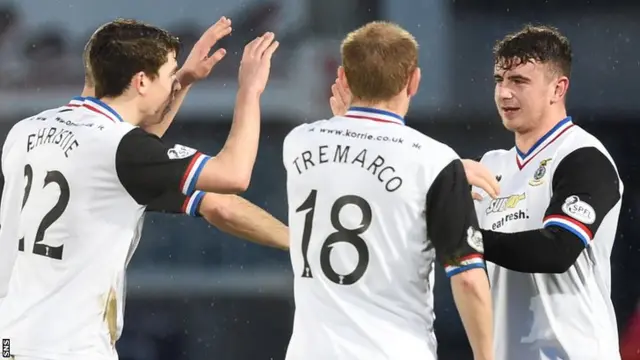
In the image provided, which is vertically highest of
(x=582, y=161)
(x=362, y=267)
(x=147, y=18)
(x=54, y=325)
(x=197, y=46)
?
(x=147, y=18)

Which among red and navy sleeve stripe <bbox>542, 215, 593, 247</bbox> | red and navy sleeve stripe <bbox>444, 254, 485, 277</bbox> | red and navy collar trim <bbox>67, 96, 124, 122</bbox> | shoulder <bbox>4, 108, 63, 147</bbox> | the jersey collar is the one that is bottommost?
red and navy sleeve stripe <bbox>444, 254, 485, 277</bbox>

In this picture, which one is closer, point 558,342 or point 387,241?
point 387,241

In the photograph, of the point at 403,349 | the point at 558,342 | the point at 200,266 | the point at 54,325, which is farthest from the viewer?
the point at 200,266

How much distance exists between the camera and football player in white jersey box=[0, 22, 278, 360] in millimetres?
3416

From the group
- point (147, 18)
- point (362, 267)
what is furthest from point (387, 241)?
point (147, 18)

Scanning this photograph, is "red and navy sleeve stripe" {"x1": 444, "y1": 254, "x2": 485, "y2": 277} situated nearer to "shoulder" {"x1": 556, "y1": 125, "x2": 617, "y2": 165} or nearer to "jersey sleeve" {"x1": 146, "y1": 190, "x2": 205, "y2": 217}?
"shoulder" {"x1": 556, "y1": 125, "x2": 617, "y2": 165}

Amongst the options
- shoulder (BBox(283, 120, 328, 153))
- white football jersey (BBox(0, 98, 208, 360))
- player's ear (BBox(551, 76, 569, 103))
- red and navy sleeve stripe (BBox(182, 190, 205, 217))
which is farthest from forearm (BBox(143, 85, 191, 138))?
player's ear (BBox(551, 76, 569, 103))

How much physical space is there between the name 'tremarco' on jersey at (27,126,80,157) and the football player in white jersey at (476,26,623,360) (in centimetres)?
112

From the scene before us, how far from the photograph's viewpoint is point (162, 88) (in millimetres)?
3619

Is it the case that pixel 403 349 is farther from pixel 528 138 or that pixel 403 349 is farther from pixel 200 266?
pixel 200 266

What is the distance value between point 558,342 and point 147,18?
6.81m

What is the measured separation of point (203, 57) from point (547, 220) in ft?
3.74

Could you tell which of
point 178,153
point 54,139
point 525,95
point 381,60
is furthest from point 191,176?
point 525,95

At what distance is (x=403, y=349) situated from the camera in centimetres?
314
